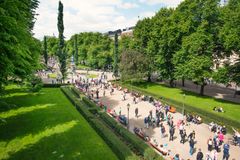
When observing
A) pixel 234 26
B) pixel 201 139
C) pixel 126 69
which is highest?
pixel 234 26

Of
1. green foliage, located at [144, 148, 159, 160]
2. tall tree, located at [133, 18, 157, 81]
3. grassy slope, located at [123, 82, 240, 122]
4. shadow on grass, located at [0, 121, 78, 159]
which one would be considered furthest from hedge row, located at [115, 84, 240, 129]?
tall tree, located at [133, 18, 157, 81]

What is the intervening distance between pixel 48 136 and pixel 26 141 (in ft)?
7.89

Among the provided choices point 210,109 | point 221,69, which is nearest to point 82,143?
point 210,109

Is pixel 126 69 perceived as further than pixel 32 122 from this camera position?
Yes

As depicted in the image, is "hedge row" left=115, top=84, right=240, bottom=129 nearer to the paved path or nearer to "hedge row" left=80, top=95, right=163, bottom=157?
the paved path

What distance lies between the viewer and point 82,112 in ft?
132

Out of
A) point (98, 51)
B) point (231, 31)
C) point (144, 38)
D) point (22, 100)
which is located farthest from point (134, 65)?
point (98, 51)

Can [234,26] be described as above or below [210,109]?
above

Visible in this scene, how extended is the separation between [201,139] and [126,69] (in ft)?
132

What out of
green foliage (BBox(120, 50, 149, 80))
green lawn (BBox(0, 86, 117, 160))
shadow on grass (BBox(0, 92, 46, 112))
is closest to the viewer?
green lawn (BBox(0, 86, 117, 160))

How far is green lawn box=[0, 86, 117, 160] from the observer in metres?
24.9

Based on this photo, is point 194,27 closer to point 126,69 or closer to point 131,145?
point 126,69

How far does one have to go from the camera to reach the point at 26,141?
2788 cm

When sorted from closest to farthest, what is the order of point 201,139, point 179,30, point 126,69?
point 201,139, point 179,30, point 126,69
